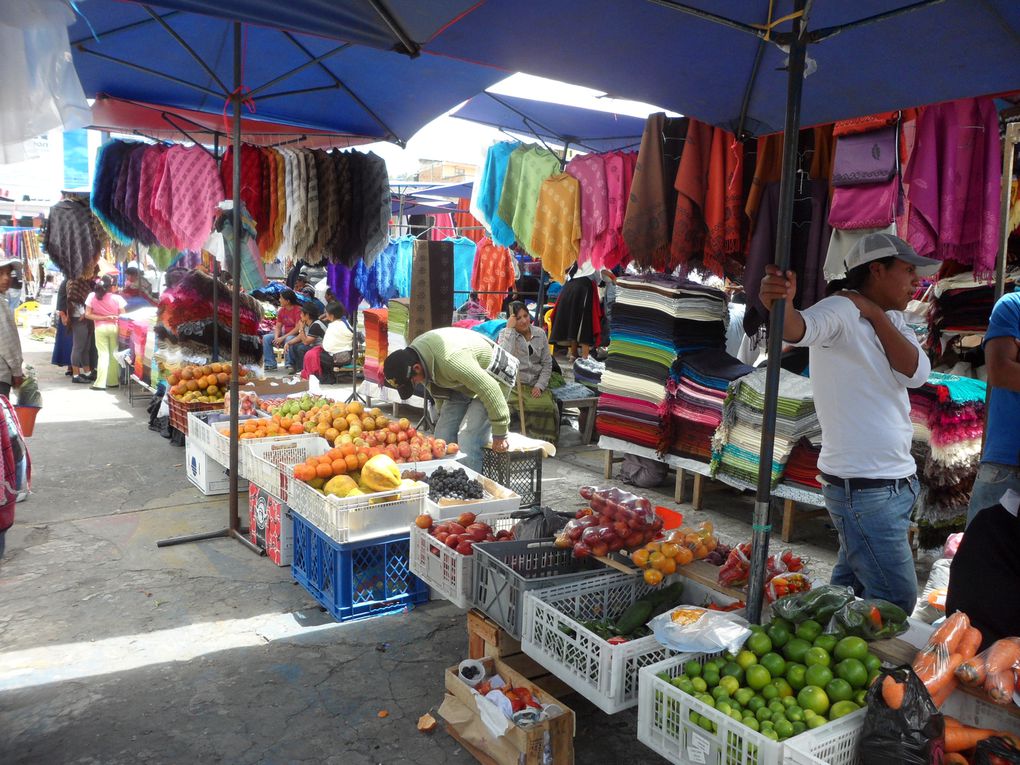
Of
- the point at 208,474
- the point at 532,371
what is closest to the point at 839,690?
the point at 208,474

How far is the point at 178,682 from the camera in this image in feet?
11.0

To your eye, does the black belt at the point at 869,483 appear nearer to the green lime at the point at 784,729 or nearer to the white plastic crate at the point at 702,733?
the white plastic crate at the point at 702,733

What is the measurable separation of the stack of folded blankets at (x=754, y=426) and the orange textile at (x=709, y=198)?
3.26 feet

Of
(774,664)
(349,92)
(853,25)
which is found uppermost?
(349,92)

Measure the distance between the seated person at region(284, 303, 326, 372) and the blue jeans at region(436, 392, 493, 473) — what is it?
22.8 feet

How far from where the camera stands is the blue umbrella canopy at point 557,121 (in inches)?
256

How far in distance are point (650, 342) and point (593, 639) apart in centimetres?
405

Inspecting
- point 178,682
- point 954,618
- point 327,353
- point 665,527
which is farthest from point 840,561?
point 327,353

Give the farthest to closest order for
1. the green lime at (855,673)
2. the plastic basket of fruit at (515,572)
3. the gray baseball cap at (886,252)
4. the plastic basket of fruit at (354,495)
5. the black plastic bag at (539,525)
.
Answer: the plastic basket of fruit at (354,495)
the black plastic bag at (539,525)
the plastic basket of fruit at (515,572)
the gray baseball cap at (886,252)
the green lime at (855,673)

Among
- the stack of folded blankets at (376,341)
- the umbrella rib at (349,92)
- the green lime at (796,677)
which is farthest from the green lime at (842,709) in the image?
the stack of folded blankets at (376,341)

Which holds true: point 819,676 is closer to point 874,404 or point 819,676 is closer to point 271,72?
point 874,404

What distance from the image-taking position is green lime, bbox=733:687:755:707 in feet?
6.74

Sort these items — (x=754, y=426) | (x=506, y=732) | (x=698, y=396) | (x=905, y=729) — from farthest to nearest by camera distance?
1. (x=698, y=396)
2. (x=754, y=426)
3. (x=506, y=732)
4. (x=905, y=729)

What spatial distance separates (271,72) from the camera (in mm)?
5855
